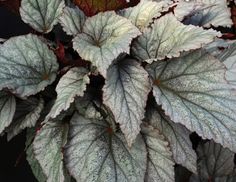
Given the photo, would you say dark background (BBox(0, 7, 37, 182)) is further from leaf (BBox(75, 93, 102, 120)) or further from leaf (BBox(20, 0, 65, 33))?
leaf (BBox(75, 93, 102, 120))

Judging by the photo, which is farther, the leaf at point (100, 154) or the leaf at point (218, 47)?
the leaf at point (218, 47)

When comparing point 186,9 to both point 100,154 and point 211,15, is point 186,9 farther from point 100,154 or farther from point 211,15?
point 100,154

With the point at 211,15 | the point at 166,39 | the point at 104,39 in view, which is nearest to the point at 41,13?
the point at 104,39

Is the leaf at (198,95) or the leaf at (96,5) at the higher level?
the leaf at (96,5)

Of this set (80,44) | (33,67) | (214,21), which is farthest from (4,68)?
(214,21)

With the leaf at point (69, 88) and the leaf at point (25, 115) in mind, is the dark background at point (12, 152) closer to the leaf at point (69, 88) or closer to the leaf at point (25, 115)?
the leaf at point (25, 115)

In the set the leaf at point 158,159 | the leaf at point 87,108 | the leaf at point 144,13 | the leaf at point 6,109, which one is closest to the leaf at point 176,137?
the leaf at point 158,159
